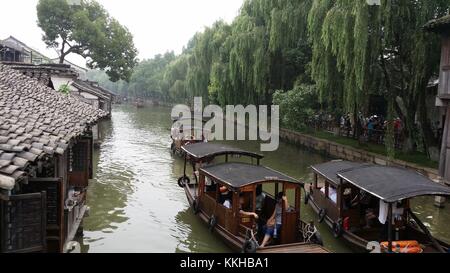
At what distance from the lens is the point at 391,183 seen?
9.13 m

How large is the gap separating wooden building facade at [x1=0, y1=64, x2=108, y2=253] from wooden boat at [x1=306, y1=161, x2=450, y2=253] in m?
5.88

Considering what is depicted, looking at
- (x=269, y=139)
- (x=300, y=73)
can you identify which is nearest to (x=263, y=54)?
(x=300, y=73)

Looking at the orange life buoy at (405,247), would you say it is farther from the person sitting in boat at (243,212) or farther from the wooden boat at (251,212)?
the person sitting in boat at (243,212)

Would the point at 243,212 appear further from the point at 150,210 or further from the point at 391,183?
the point at 150,210

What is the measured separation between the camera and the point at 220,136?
107 ft

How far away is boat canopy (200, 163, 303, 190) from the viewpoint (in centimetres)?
961

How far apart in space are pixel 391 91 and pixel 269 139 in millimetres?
13022

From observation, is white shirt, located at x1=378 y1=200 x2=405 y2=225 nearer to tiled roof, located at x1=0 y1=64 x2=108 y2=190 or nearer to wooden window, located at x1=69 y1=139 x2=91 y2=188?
tiled roof, located at x1=0 y1=64 x2=108 y2=190

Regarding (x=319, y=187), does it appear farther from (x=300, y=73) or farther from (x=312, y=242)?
(x=300, y=73)

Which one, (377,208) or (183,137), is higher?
(183,137)

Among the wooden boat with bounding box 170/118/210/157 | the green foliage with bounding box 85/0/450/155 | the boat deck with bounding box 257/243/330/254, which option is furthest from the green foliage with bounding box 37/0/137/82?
the boat deck with bounding box 257/243/330/254

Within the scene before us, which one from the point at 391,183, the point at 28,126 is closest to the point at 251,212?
the point at 391,183

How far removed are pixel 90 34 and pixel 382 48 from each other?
30.7 m

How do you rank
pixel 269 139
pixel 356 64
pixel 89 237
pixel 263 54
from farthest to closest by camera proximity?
pixel 269 139 < pixel 263 54 < pixel 356 64 < pixel 89 237
